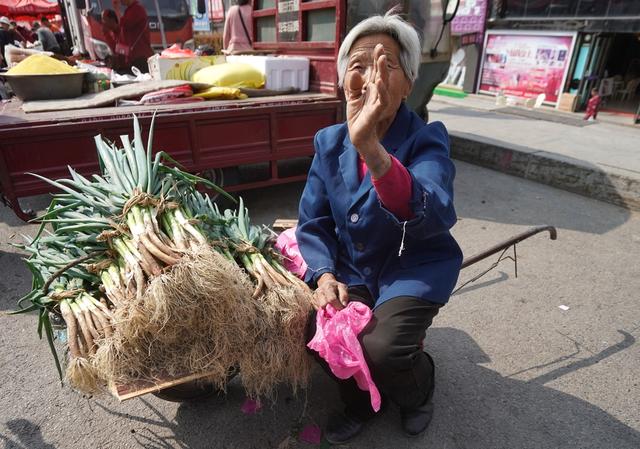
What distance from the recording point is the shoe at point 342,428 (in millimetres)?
1895

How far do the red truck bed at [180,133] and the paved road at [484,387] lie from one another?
85 cm

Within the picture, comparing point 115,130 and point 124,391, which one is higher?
point 115,130

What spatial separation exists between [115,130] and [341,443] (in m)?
2.93

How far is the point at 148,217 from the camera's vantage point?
164cm

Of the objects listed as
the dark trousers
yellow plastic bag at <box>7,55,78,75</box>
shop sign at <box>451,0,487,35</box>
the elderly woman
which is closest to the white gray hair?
the elderly woman

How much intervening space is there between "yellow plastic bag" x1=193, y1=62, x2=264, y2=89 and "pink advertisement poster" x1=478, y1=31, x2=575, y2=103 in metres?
9.10

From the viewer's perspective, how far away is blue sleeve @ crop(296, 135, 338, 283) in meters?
1.91

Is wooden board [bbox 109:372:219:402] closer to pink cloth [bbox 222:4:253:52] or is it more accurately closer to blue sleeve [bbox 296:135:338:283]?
blue sleeve [bbox 296:135:338:283]

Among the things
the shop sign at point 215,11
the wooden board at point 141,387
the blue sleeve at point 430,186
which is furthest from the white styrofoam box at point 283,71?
the shop sign at point 215,11

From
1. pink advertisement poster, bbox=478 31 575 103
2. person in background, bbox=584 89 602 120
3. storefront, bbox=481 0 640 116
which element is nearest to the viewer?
person in background, bbox=584 89 602 120

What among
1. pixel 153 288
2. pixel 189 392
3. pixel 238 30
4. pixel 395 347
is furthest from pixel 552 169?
pixel 153 288

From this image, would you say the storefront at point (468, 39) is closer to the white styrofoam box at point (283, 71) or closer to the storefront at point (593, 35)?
the storefront at point (593, 35)

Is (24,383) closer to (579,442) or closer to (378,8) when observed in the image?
(579,442)

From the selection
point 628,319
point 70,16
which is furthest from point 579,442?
point 70,16
